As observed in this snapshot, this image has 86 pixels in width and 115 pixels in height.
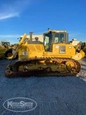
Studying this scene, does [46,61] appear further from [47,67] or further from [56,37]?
[56,37]

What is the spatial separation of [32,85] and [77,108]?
7.73ft

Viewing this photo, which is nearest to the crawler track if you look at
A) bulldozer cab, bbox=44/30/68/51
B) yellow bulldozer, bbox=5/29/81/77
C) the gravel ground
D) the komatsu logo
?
yellow bulldozer, bbox=5/29/81/77

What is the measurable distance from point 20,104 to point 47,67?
3.72 m

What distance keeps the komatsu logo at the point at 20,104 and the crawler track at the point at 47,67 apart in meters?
2.89

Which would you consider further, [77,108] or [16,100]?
[16,100]

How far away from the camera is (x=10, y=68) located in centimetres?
743

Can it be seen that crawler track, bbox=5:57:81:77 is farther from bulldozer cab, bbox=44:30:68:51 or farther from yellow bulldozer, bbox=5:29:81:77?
bulldozer cab, bbox=44:30:68:51

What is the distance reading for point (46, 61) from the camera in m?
7.61

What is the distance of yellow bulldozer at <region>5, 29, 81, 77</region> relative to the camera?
7238 millimetres

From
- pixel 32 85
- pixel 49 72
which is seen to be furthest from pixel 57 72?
pixel 32 85

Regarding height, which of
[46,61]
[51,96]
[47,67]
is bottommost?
[51,96]

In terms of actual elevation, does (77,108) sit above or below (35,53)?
below

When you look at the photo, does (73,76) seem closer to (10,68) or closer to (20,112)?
(10,68)

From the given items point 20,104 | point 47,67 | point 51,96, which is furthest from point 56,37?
point 20,104
